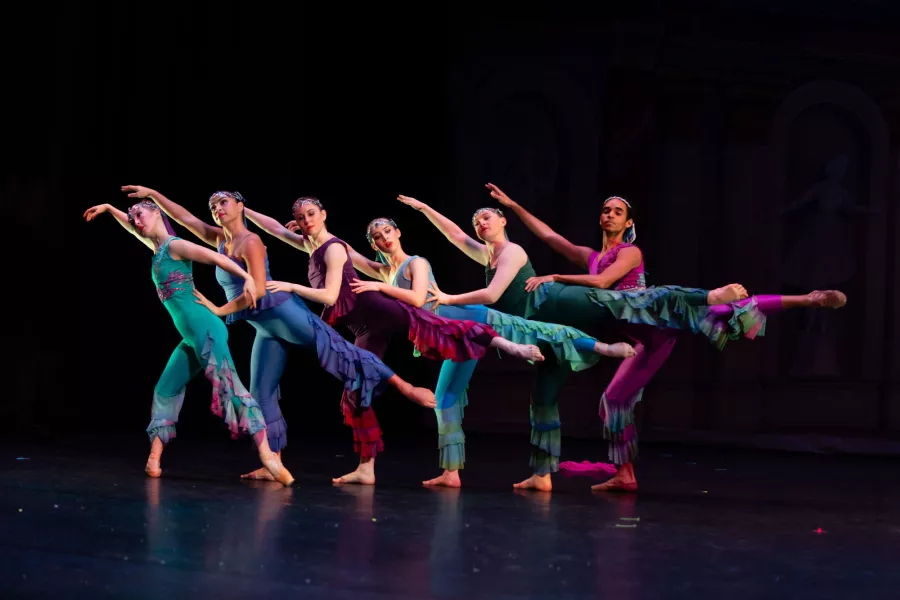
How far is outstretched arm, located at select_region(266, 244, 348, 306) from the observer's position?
16.2ft

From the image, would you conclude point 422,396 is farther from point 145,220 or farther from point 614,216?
point 145,220

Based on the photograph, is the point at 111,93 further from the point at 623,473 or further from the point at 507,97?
the point at 623,473

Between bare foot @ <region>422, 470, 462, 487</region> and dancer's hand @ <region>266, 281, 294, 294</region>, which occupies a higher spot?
dancer's hand @ <region>266, 281, 294, 294</region>

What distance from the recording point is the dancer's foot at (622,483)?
17.3 ft

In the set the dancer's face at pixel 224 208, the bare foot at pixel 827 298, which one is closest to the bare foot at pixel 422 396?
the dancer's face at pixel 224 208

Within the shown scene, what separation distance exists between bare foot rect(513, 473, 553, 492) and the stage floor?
0.45ft

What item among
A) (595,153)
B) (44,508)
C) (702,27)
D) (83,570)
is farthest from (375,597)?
(702,27)

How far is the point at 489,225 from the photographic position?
5262 mm

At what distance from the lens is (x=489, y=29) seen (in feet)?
29.8

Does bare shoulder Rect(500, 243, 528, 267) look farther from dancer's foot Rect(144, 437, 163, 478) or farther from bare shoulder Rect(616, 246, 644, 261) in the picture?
dancer's foot Rect(144, 437, 163, 478)

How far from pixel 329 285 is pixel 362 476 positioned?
0.94 meters

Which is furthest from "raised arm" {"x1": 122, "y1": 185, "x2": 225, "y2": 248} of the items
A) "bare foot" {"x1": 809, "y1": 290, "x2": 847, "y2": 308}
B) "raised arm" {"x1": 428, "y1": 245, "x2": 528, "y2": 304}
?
"bare foot" {"x1": 809, "y1": 290, "x2": 847, "y2": 308}

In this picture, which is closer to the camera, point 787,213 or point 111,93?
point 111,93

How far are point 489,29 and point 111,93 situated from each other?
123 inches
